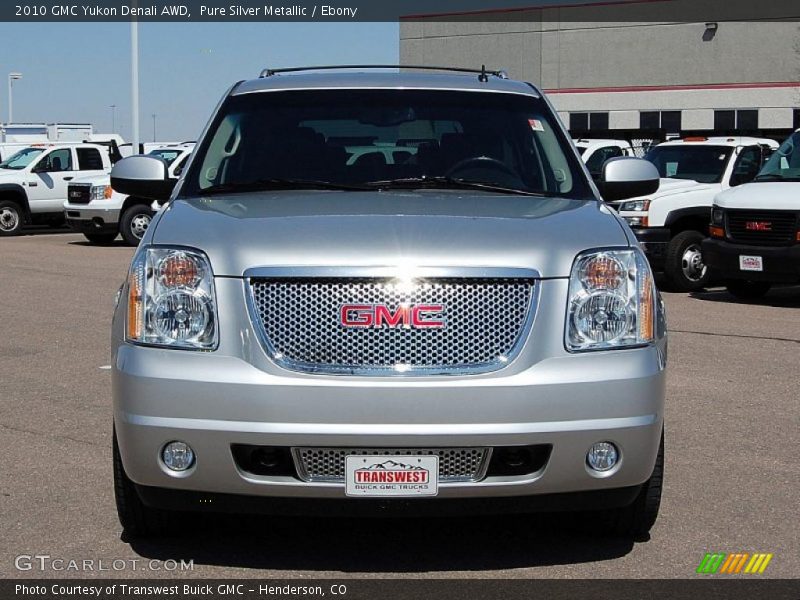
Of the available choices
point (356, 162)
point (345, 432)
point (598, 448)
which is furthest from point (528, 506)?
point (356, 162)

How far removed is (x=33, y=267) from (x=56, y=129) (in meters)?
26.7

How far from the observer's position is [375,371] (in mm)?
4508

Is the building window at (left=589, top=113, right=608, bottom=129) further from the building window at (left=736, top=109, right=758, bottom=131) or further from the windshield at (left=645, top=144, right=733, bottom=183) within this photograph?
the windshield at (left=645, top=144, right=733, bottom=183)

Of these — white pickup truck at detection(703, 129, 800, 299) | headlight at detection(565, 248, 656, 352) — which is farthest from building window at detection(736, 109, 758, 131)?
headlight at detection(565, 248, 656, 352)

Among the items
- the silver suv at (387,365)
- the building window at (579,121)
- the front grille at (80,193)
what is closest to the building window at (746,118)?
the building window at (579,121)

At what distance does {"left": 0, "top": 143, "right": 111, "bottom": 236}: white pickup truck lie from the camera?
2625 cm

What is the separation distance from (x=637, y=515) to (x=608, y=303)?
0.89m

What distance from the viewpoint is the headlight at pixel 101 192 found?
23.3m

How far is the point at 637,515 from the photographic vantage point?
16.8ft

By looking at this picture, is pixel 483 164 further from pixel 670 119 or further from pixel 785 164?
pixel 670 119

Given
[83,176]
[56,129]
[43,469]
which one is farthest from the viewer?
[56,129]

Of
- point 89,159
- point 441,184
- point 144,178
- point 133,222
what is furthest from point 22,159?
point 441,184

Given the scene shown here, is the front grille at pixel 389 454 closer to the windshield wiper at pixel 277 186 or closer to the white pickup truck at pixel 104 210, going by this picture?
the windshield wiper at pixel 277 186

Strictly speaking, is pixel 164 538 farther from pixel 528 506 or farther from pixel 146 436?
pixel 528 506
